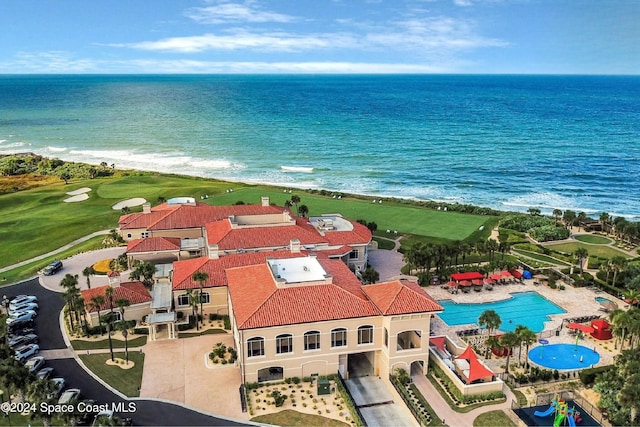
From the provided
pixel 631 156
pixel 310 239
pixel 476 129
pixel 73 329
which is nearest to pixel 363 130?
pixel 476 129

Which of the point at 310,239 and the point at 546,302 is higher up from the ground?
the point at 310,239

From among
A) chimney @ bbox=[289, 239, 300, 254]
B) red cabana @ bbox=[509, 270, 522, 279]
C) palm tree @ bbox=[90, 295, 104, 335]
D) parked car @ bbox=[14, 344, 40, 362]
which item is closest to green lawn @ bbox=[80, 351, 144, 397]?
parked car @ bbox=[14, 344, 40, 362]

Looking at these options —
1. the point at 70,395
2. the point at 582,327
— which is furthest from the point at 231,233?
the point at 582,327

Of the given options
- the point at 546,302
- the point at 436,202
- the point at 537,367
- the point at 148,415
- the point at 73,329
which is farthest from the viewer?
the point at 436,202

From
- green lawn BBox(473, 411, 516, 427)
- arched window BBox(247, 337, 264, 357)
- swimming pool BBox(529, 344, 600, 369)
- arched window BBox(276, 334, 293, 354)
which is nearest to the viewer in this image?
green lawn BBox(473, 411, 516, 427)

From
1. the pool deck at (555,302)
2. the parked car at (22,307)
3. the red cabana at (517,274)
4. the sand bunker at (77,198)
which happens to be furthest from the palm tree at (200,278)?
the sand bunker at (77,198)

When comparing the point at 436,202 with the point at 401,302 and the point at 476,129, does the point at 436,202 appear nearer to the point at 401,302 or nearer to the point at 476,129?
the point at 401,302

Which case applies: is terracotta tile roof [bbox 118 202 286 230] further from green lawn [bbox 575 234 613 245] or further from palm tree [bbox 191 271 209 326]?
green lawn [bbox 575 234 613 245]

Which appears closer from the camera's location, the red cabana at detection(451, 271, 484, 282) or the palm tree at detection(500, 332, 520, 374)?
the palm tree at detection(500, 332, 520, 374)
